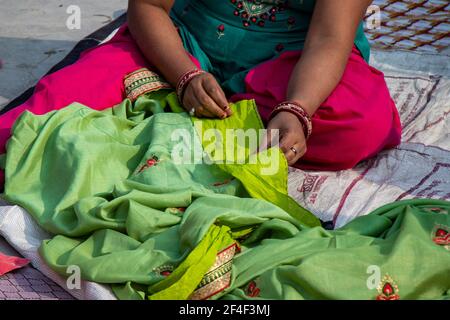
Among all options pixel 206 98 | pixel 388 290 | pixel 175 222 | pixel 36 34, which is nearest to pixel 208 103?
pixel 206 98

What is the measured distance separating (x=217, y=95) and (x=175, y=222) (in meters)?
0.50

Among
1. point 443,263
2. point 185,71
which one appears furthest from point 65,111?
point 443,263

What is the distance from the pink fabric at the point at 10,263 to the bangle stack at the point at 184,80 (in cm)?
69

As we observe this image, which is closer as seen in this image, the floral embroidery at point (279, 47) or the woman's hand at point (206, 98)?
the woman's hand at point (206, 98)

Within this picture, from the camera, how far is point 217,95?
88.4 inches

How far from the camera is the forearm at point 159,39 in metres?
2.39

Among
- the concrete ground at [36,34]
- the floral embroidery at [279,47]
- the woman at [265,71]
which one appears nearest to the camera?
the woman at [265,71]

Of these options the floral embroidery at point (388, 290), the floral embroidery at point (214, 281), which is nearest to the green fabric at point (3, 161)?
the floral embroidery at point (214, 281)

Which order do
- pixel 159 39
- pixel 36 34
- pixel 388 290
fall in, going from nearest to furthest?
pixel 388 290
pixel 159 39
pixel 36 34

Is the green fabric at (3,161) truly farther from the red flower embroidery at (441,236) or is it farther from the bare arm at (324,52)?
the red flower embroidery at (441,236)

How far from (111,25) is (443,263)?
92.0 inches

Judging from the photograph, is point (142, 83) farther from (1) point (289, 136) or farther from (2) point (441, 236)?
(2) point (441, 236)

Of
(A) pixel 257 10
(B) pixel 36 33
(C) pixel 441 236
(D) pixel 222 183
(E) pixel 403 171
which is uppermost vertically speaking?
(A) pixel 257 10

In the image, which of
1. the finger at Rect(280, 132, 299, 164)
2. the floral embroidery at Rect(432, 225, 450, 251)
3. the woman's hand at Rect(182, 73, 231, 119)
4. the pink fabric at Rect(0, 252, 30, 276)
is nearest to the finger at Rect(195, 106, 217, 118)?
the woman's hand at Rect(182, 73, 231, 119)
